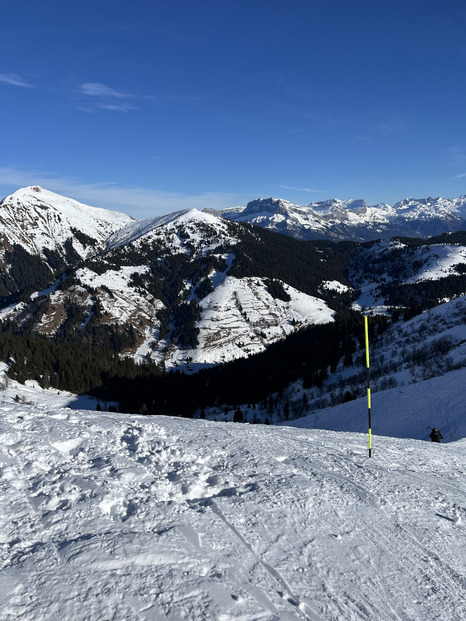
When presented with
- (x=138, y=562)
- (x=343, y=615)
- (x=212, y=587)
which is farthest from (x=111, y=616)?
(x=343, y=615)

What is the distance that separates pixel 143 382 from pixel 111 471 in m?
107

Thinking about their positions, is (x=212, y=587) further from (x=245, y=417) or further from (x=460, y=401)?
(x=245, y=417)

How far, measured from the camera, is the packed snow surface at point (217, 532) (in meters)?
5.55

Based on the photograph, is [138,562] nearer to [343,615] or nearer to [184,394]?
[343,615]

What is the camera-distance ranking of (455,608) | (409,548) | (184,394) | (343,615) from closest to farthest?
(343,615)
(455,608)
(409,548)
(184,394)

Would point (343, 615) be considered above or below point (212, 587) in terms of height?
below

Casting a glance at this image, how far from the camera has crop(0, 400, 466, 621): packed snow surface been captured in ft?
18.2

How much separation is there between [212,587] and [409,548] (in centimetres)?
454

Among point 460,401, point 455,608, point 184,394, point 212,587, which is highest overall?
point 212,587

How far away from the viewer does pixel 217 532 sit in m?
7.31

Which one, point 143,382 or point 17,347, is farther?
point 143,382

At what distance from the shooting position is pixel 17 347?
9962 cm

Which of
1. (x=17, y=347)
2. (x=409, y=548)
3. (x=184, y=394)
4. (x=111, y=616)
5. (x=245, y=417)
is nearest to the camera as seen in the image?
(x=111, y=616)

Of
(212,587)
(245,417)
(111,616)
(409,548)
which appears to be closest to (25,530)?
(111,616)
